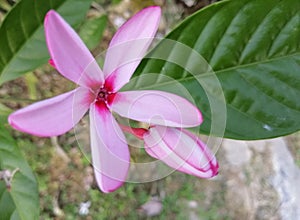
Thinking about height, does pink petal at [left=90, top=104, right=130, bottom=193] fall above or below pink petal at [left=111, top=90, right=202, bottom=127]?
below

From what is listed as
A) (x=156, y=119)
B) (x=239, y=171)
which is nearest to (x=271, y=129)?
(x=156, y=119)

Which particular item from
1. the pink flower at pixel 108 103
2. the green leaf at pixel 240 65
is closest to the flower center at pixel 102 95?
the pink flower at pixel 108 103

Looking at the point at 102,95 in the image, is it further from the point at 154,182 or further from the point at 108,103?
the point at 154,182

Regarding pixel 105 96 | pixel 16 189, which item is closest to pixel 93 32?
pixel 16 189

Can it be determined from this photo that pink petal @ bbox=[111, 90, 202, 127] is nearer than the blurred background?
Yes

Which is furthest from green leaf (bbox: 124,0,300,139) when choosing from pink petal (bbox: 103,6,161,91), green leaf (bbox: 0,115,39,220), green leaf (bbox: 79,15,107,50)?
green leaf (bbox: 79,15,107,50)

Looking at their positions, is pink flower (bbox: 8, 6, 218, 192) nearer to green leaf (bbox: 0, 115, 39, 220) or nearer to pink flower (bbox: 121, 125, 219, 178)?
pink flower (bbox: 121, 125, 219, 178)

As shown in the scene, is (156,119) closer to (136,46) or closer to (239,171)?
(136,46)
